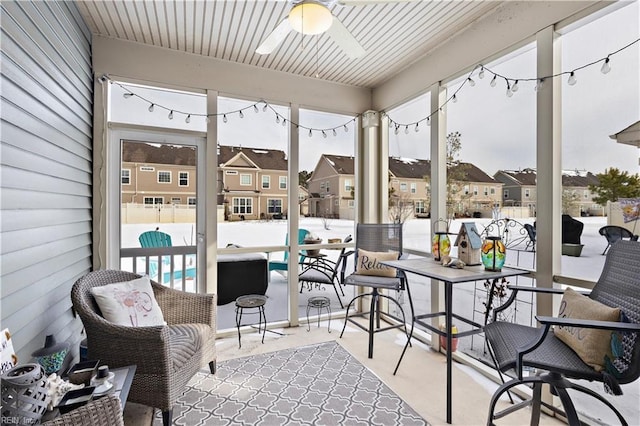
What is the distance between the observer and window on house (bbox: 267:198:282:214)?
12.4 feet

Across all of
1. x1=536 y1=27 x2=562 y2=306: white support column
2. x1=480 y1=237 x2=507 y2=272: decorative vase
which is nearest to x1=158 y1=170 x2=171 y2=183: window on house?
x1=480 y1=237 x2=507 y2=272: decorative vase

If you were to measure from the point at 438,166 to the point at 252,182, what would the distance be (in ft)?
6.56

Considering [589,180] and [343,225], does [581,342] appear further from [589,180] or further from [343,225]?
[343,225]

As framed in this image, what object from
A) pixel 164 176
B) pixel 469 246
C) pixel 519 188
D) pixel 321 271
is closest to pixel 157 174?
pixel 164 176

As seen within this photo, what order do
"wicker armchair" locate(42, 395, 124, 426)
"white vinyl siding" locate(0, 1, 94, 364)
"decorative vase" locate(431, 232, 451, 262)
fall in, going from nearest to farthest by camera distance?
"wicker armchair" locate(42, 395, 124, 426) < "white vinyl siding" locate(0, 1, 94, 364) < "decorative vase" locate(431, 232, 451, 262)

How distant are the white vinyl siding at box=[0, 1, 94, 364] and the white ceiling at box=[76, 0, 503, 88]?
17.0 inches

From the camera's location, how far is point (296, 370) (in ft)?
9.16

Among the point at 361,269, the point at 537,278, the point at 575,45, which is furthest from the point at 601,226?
the point at 361,269

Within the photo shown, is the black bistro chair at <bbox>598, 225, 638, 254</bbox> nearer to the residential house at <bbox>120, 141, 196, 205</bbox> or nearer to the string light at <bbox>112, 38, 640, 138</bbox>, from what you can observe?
the string light at <bbox>112, 38, 640, 138</bbox>

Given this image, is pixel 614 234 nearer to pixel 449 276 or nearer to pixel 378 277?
pixel 449 276

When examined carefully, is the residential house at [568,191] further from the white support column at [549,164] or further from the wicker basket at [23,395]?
the wicker basket at [23,395]

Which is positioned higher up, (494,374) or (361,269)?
(361,269)

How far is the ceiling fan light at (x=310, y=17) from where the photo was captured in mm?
1859

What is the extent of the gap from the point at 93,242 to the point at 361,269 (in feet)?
8.31
